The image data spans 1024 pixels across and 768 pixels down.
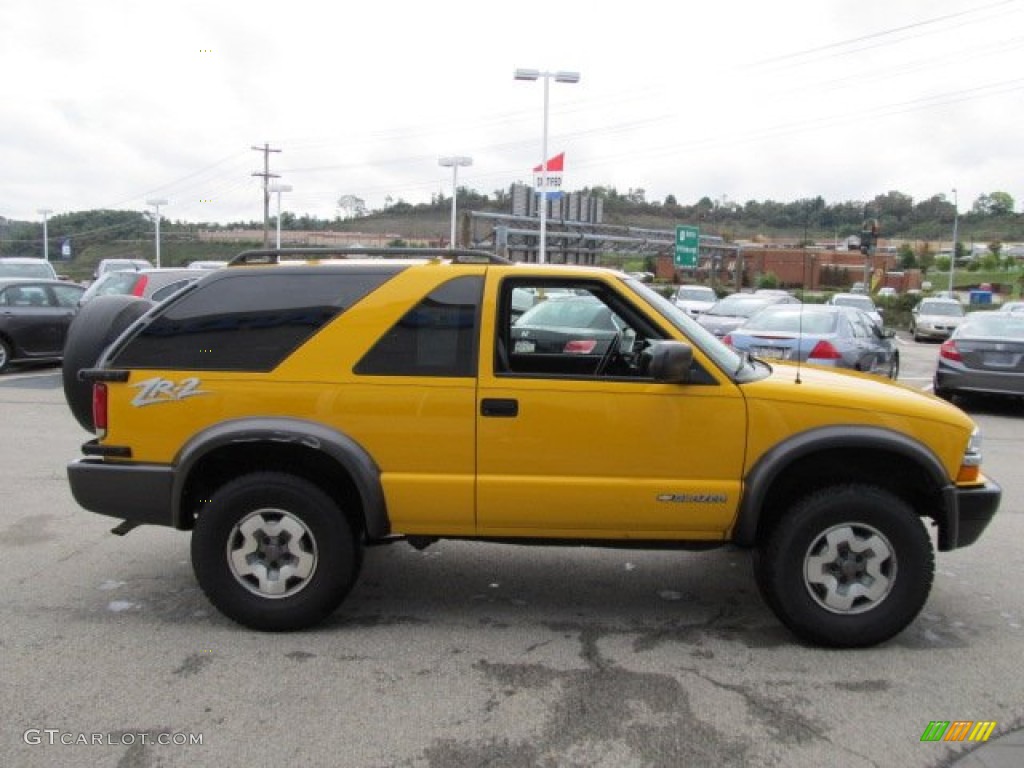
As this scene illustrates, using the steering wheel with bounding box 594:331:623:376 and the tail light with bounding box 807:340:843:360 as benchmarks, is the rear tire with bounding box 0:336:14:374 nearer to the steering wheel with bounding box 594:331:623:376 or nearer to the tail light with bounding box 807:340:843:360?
the tail light with bounding box 807:340:843:360

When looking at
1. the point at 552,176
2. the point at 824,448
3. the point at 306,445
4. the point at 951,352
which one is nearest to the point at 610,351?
the point at 824,448

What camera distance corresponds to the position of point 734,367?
4.31m

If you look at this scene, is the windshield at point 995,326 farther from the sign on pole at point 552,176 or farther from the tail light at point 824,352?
the sign on pole at point 552,176

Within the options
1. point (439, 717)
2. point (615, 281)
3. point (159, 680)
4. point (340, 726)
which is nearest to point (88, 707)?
point (159, 680)

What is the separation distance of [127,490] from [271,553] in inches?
29.9

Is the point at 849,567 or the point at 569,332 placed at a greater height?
the point at 569,332

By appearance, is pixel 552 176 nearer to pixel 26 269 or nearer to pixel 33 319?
pixel 33 319

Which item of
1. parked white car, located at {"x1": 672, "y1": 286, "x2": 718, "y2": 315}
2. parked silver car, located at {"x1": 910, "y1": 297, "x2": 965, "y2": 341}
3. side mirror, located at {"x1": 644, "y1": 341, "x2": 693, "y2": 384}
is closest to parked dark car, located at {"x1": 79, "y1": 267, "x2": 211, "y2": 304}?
side mirror, located at {"x1": 644, "y1": 341, "x2": 693, "y2": 384}

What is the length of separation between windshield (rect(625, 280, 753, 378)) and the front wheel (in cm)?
74

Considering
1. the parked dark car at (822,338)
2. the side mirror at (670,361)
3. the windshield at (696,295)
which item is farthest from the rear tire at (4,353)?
the windshield at (696,295)

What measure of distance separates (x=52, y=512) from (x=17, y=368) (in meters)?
10.4

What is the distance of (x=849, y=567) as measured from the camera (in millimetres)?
4176

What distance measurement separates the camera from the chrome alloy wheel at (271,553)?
4254 millimetres

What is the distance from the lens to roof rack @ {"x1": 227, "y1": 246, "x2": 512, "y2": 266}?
4.52 m
